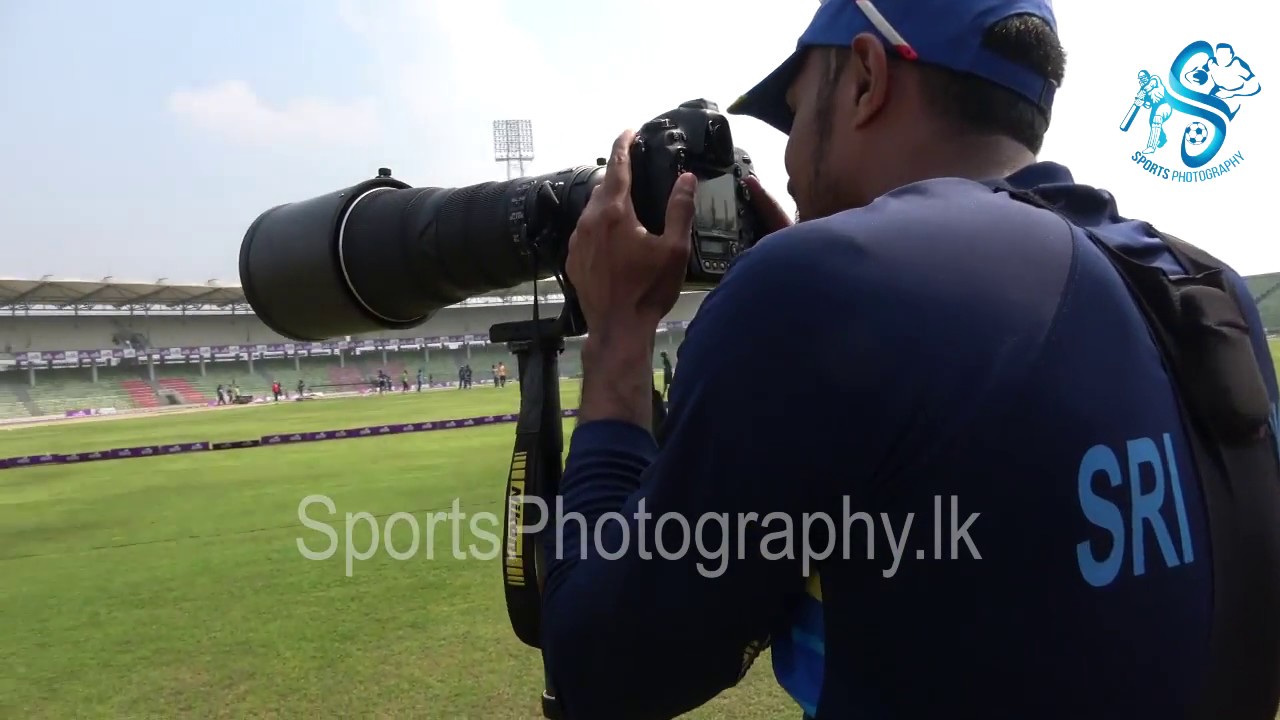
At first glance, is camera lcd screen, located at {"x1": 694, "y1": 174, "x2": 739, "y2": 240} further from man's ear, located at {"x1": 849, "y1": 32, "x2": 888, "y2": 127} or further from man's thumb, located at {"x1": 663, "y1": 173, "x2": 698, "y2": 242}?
man's ear, located at {"x1": 849, "y1": 32, "x2": 888, "y2": 127}

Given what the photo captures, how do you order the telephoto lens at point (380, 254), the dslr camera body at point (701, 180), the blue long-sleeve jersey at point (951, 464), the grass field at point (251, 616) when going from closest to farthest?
the blue long-sleeve jersey at point (951, 464) < the dslr camera body at point (701, 180) < the telephoto lens at point (380, 254) < the grass field at point (251, 616)

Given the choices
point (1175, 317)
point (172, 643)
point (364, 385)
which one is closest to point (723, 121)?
point (1175, 317)

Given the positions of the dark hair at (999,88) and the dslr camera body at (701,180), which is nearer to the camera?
the dark hair at (999,88)

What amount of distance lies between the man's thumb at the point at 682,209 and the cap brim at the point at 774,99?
115 millimetres

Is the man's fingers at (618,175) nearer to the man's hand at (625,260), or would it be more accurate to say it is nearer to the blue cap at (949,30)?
the man's hand at (625,260)

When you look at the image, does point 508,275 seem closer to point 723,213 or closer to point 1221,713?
point 723,213

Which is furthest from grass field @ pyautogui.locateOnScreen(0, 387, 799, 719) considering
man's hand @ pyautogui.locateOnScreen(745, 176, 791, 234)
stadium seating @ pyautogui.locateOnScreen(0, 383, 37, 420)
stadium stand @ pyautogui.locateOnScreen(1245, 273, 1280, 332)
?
stadium stand @ pyautogui.locateOnScreen(1245, 273, 1280, 332)

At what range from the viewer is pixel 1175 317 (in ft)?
2.34

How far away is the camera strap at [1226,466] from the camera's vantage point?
0.70m

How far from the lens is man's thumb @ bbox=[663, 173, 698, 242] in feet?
3.40

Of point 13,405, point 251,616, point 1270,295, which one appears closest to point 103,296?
point 13,405

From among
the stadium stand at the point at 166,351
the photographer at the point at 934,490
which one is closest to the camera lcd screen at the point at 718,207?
the photographer at the point at 934,490

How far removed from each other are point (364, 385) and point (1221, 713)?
4216cm

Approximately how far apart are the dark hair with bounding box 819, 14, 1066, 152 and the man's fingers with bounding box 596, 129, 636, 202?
353 mm
